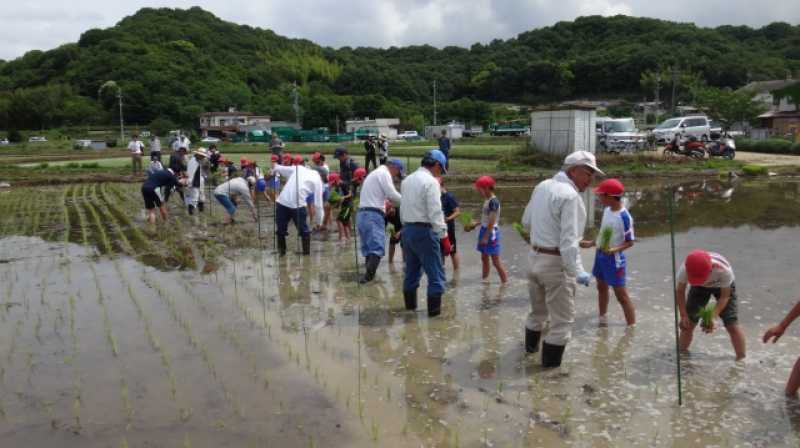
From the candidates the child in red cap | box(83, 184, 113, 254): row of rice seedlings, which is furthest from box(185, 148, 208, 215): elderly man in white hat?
the child in red cap

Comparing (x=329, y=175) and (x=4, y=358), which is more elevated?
(x=329, y=175)

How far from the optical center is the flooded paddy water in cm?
430

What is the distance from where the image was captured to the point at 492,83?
120375 millimetres

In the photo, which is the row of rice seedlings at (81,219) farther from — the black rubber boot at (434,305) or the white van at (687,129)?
the white van at (687,129)

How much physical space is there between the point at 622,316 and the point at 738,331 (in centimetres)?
149

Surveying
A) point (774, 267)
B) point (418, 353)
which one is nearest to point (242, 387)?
point (418, 353)

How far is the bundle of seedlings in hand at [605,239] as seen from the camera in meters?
6.04

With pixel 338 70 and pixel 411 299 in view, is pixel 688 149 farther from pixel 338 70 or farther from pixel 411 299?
pixel 338 70

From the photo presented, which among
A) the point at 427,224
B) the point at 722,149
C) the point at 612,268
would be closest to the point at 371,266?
the point at 427,224

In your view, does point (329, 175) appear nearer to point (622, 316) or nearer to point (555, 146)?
point (622, 316)

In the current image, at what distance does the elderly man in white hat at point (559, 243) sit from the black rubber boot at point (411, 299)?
6.57 feet

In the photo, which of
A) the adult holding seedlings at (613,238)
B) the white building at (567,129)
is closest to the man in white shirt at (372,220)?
the adult holding seedlings at (613,238)

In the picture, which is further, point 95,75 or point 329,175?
point 95,75

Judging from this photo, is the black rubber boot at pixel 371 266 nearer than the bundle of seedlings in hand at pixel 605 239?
No
